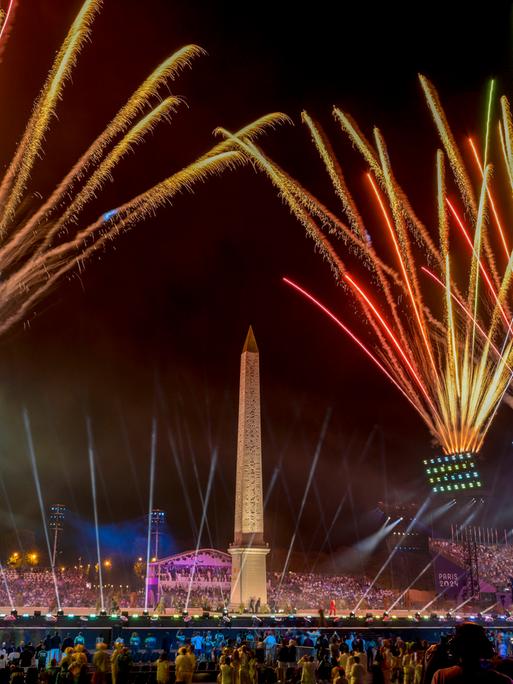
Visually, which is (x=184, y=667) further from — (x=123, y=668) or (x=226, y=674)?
(x=123, y=668)

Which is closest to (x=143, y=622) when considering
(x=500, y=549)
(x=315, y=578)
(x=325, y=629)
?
(x=325, y=629)

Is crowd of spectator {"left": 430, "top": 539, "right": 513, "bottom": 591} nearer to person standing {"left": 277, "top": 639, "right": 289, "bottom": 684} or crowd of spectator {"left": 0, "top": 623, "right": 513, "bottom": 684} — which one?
crowd of spectator {"left": 0, "top": 623, "right": 513, "bottom": 684}

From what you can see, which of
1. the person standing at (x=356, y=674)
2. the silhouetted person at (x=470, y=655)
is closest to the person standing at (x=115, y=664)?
the person standing at (x=356, y=674)

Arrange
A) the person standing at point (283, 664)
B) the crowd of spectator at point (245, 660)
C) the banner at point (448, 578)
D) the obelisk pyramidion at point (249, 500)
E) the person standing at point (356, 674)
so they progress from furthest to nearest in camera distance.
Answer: the banner at point (448, 578) → the obelisk pyramidion at point (249, 500) → the person standing at point (283, 664) → the person standing at point (356, 674) → the crowd of spectator at point (245, 660)

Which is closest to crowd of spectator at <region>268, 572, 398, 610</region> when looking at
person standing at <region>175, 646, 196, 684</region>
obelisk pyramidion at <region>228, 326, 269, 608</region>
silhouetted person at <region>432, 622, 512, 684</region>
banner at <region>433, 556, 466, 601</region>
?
obelisk pyramidion at <region>228, 326, 269, 608</region>

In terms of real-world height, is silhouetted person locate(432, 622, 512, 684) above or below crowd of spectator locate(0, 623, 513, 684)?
above

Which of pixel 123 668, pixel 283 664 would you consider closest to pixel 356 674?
pixel 283 664

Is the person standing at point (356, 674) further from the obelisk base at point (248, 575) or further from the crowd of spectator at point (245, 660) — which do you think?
the obelisk base at point (248, 575)

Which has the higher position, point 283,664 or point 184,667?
point 184,667
